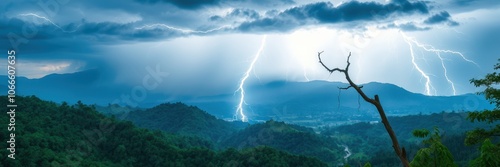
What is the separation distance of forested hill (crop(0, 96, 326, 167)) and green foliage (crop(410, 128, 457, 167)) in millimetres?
52971

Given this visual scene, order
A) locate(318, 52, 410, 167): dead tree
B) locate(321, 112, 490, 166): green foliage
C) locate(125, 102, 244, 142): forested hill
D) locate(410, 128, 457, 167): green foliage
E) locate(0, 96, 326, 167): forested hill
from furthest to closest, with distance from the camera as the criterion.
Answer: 1. locate(125, 102, 244, 142): forested hill
2. locate(321, 112, 490, 166): green foliage
3. locate(0, 96, 326, 167): forested hill
4. locate(410, 128, 457, 167): green foliage
5. locate(318, 52, 410, 167): dead tree

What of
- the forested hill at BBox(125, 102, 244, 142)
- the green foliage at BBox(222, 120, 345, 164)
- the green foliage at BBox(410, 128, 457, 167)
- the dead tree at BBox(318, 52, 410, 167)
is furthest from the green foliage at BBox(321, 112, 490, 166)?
the dead tree at BBox(318, 52, 410, 167)

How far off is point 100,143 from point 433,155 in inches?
2728

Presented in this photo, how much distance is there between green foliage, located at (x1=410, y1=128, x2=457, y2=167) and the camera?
6.93m

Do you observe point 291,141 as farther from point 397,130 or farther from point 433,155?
point 433,155

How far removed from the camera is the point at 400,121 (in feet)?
625

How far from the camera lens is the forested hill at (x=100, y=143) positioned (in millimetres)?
57688

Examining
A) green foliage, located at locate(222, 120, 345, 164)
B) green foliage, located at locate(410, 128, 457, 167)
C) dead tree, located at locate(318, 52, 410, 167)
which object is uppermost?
dead tree, located at locate(318, 52, 410, 167)

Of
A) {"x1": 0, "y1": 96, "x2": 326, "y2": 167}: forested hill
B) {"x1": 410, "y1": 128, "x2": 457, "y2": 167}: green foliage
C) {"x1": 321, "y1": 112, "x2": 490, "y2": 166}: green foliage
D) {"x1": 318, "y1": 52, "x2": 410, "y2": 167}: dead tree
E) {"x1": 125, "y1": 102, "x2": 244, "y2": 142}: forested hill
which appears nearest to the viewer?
{"x1": 318, "y1": 52, "x2": 410, "y2": 167}: dead tree

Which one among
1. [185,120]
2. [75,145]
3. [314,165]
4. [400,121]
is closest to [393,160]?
[314,165]

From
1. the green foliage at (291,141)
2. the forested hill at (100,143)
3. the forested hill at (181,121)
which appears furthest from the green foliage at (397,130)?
the forested hill at (181,121)

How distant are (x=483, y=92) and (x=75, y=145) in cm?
5905

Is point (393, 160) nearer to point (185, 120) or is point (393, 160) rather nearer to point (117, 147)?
point (117, 147)

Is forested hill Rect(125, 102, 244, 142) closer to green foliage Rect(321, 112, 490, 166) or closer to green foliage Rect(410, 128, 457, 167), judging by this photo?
green foliage Rect(321, 112, 490, 166)
